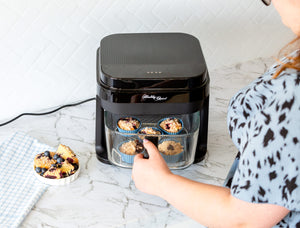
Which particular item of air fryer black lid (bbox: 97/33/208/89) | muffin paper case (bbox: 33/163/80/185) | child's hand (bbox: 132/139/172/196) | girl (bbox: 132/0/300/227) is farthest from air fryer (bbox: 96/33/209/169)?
girl (bbox: 132/0/300/227)

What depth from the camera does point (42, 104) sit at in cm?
139

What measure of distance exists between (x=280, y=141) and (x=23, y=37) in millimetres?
920

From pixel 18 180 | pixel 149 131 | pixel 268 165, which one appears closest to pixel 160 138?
pixel 149 131

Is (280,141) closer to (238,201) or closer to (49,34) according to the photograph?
(238,201)

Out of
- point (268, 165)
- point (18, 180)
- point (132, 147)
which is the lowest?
point (18, 180)

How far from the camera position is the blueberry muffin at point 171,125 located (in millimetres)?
1104

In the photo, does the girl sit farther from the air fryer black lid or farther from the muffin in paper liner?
the muffin in paper liner

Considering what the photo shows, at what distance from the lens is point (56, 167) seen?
1.08 metres

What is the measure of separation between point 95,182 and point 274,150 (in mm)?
631

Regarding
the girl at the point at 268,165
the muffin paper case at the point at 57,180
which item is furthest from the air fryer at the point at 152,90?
the girl at the point at 268,165

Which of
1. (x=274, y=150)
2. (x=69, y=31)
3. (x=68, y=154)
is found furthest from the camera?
(x=69, y=31)

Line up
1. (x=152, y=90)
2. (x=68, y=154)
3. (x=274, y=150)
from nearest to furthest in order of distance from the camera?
1. (x=274, y=150)
2. (x=152, y=90)
3. (x=68, y=154)

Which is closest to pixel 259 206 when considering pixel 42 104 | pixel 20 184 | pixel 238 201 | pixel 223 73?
pixel 238 201

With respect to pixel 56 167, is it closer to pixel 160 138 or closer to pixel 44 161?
pixel 44 161
